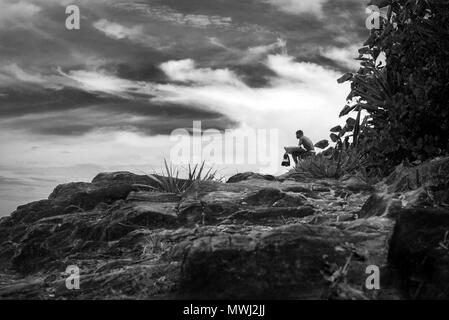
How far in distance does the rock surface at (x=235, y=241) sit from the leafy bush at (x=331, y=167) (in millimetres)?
1718

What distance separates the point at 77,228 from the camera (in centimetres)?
622

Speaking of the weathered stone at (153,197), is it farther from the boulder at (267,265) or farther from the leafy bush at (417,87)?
the boulder at (267,265)

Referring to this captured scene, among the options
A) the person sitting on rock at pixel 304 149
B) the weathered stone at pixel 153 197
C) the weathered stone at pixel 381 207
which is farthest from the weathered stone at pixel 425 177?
the person sitting on rock at pixel 304 149

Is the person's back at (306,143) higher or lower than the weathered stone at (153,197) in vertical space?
higher

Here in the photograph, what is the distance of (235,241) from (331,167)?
6042 millimetres

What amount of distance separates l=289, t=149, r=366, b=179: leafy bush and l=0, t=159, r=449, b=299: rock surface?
1.72 metres

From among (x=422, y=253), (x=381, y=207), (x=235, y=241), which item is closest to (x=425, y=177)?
(x=381, y=207)

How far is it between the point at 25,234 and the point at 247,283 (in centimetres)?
387

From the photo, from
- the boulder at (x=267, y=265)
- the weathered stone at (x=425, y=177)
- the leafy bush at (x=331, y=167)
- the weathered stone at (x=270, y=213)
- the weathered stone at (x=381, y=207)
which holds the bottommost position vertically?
the boulder at (x=267, y=265)

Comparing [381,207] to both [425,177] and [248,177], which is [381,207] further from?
[248,177]

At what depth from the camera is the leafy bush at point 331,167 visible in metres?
9.52

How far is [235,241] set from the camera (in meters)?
3.78
